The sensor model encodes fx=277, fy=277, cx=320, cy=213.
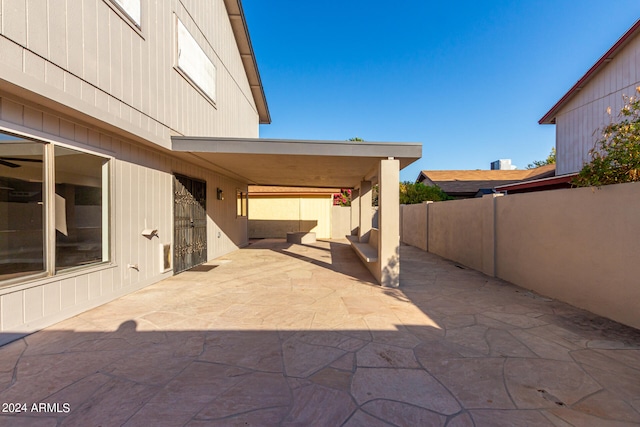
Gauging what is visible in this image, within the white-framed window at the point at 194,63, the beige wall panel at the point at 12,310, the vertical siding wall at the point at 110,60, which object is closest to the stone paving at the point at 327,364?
the beige wall panel at the point at 12,310

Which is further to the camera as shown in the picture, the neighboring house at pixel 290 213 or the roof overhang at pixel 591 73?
the neighboring house at pixel 290 213

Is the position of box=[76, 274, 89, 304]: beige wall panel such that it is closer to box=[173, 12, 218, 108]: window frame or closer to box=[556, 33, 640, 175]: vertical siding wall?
box=[173, 12, 218, 108]: window frame

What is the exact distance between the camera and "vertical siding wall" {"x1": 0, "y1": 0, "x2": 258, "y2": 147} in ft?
9.96

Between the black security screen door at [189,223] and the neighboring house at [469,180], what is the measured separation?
18658 mm

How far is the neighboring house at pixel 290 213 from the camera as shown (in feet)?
52.4

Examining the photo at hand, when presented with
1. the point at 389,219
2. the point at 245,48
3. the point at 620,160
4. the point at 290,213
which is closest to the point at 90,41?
the point at 389,219

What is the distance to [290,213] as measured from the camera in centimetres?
1602

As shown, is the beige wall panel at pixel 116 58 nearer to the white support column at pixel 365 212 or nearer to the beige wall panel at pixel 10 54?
the beige wall panel at pixel 10 54

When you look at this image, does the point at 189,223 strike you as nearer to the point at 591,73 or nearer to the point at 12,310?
the point at 12,310

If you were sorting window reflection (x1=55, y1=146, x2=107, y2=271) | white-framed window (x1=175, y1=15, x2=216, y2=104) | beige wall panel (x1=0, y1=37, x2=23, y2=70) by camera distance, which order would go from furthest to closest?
white-framed window (x1=175, y1=15, x2=216, y2=104), window reflection (x1=55, y1=146, x2=107, y2=271), beige wall panel (x1=0, y1=37, x2=23, y2=70)

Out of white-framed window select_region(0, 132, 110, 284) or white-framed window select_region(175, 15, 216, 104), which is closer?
white-framed window select_region(0, 132, 110, 284)

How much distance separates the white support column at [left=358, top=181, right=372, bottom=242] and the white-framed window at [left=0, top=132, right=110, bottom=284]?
22.0 ft

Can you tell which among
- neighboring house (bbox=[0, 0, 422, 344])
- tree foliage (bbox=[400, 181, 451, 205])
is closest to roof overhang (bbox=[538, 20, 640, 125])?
tree foliage (bbox=[400, 181, 451, 205])

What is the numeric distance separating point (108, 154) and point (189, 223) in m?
2.84
